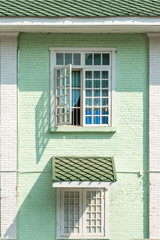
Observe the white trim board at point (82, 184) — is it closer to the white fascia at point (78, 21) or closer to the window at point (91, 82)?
the window at point (91, 82)

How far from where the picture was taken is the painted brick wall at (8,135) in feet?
37.7

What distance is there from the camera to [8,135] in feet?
37.8

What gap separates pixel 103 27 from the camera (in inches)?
439

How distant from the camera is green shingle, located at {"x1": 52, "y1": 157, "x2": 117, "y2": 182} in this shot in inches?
419

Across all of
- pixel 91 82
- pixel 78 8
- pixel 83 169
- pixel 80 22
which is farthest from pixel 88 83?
pixel 83 169

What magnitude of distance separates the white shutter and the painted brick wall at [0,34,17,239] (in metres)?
1.20

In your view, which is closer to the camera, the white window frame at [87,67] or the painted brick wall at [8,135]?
the painted brick wall at [8,135]

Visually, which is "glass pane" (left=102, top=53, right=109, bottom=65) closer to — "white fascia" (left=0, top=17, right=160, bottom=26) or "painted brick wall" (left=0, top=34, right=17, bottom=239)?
"white fascia" (left=0, top=17, right=160, bottom=26)

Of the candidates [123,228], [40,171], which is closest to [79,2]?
[40,171]

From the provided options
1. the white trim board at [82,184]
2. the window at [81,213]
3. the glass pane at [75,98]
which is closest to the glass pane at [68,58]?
the glass pane at [75,98]

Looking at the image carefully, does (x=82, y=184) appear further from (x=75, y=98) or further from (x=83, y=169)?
(x=75, y=98)

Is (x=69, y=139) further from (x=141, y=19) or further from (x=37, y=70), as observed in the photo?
(x=141, y=19)

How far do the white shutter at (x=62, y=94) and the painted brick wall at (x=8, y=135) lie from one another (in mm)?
1204

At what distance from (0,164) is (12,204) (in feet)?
3.91
